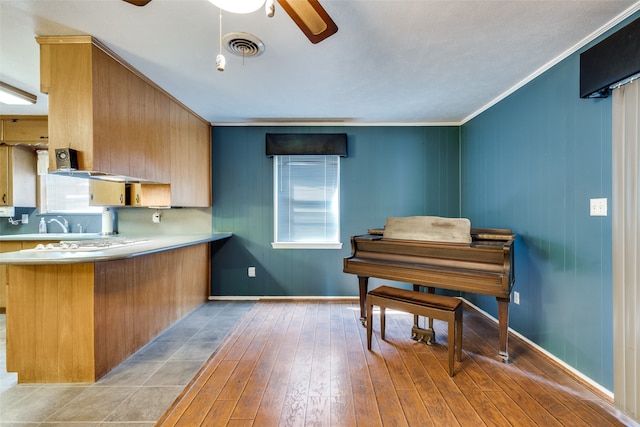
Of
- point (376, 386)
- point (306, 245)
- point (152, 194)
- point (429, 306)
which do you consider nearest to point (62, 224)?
point (152, 194)

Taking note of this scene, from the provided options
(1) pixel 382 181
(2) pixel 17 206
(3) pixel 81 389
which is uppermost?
(1) pixel 382 181

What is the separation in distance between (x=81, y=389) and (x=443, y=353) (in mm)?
2724

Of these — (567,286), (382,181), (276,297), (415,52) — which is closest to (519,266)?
(567,286)

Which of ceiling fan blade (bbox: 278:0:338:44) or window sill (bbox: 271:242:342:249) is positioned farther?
window sill (bbox: 271:242:342:249)

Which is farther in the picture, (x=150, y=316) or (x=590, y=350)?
(x=150, y=316)

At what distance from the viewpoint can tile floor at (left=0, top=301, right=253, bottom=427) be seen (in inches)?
63.3

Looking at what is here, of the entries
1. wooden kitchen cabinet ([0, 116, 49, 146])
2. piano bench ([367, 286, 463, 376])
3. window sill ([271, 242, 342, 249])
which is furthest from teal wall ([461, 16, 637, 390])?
wooden kitchen cabinet ([0, 116, 49, 146])

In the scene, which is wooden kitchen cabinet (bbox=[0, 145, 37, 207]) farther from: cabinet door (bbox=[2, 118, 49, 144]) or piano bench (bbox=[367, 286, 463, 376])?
piano bench (bbox=[367, 286, 463, 376])

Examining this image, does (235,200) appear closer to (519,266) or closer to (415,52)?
(415,52)

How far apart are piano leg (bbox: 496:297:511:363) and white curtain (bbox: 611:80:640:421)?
22.0 inches

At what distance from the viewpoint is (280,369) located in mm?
2072

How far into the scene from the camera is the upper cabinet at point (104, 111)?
6.28ft

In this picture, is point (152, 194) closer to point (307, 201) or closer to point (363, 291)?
point (307, 201)

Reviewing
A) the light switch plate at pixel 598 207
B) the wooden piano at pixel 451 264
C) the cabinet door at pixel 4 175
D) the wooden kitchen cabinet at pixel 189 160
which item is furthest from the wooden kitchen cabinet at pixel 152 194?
the light switch plate at pixel 598 207
